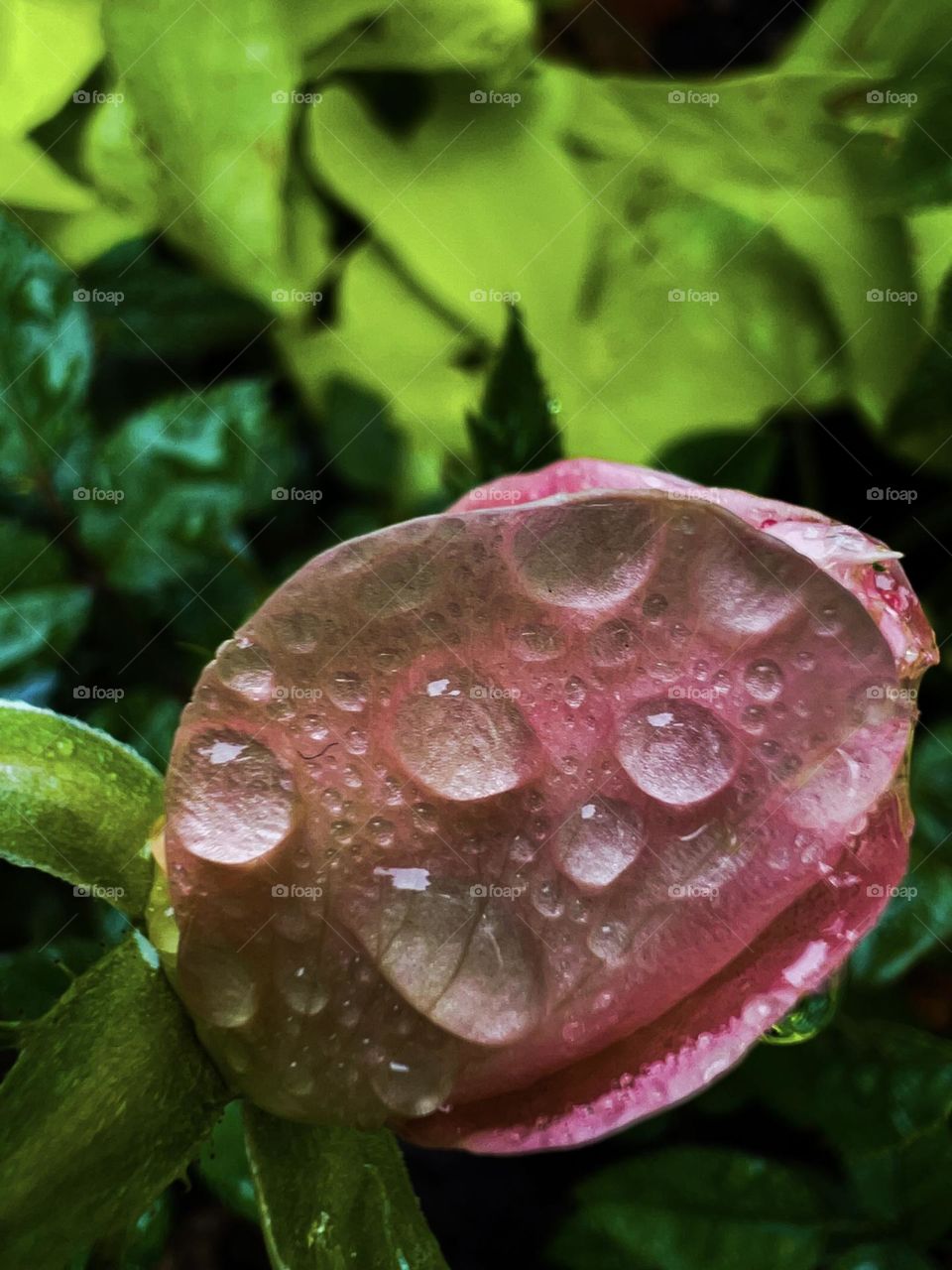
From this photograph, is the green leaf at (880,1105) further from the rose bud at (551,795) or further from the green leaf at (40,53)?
the green leaf at (40,53)

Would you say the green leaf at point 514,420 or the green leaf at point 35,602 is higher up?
the green leaf at point 514,420

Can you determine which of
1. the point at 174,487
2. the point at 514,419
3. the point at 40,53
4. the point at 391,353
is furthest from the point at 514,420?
the point at 40,53

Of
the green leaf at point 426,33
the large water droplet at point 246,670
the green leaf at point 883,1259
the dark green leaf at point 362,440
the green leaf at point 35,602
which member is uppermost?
the green leaf at point 426,33

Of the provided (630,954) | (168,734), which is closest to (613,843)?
(630,954)

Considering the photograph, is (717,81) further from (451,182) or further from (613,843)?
(613,843)

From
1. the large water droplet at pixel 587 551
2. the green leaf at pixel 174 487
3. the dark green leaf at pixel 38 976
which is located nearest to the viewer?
the large water droplet at pixel 587 551

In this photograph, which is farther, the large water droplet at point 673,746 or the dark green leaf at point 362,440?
the dark green leaf at point 362,440

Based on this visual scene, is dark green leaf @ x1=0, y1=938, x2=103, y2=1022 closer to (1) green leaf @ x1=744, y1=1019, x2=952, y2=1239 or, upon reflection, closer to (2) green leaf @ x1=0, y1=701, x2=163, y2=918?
(2) green leaf @ x1=0, y1=701, x2=163, y2=918

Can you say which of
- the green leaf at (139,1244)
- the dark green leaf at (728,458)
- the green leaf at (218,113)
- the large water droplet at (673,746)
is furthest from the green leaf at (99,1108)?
the green leaf at (218,113)
